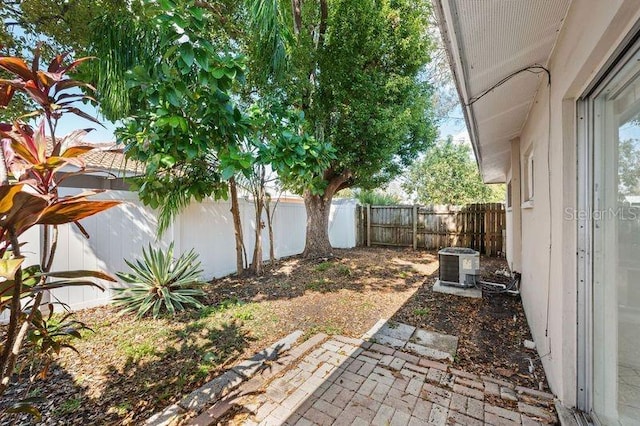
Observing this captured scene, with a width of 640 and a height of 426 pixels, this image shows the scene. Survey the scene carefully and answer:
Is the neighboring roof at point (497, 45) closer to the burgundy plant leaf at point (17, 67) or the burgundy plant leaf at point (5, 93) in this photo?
the burgundy plant leaf at point (17, 67)

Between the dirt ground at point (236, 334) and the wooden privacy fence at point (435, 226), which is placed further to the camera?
the wooden privacy fence at point (435, 226)

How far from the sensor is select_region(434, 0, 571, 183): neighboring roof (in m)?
1.64

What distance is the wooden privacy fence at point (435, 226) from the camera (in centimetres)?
859

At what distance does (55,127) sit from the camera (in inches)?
55.2

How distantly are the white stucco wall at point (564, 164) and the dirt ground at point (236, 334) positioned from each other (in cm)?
56

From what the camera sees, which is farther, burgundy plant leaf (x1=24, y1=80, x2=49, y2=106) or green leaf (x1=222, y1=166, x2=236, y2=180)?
green leaf (x1=222, y1=166, x2=236, y2=180)

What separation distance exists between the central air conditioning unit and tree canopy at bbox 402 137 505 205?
11709 millimetres

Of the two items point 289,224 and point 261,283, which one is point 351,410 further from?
point 289,224

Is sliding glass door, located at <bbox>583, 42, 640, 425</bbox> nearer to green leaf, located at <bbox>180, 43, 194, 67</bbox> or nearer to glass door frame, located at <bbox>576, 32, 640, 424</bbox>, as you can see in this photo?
glass door frame, located at <bbox>576, 32, 640, 424</bbox>

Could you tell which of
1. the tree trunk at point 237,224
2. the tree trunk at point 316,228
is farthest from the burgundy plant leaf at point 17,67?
the tree trunk at point 316,228

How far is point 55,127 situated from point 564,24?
3115mm

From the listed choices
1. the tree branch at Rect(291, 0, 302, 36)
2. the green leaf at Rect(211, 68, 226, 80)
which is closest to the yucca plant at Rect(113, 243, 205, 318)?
the green leaf at Rect(211, 68, 226, 80)

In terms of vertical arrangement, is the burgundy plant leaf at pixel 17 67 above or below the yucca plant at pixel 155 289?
above

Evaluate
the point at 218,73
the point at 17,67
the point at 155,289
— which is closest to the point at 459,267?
the point at 218,73
